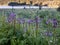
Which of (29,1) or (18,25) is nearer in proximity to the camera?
(18,25)

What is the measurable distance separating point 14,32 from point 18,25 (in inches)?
5.5

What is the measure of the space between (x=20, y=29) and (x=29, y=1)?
798 centimetres

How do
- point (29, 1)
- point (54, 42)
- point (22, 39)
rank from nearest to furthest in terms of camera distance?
point (54, 42)
point (22, 39)
point (29, 1)

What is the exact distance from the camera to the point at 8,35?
343cm

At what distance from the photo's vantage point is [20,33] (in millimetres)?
3480

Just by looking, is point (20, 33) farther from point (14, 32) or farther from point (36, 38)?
point (36, 38)

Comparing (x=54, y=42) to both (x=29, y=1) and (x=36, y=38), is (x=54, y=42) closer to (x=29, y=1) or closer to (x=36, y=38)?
(x=36, y=38)

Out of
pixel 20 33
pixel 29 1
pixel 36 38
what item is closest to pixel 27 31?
pixel 20 33

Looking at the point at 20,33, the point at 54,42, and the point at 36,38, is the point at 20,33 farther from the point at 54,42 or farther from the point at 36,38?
the point at 54,42

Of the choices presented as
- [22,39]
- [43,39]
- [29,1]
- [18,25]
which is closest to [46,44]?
[43,39]

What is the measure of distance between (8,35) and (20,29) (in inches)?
8.6

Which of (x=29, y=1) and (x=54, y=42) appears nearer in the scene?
(x=54, y=42)

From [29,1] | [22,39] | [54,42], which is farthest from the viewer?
[29,1]

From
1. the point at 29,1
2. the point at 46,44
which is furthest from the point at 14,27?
the point at 29,1
